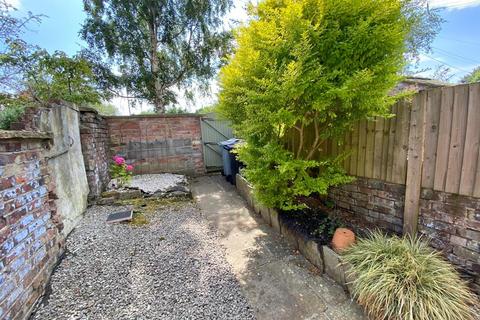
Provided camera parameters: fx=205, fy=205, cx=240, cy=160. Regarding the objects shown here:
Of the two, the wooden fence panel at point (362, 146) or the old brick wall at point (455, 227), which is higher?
the wooden fence panel at point (362, 146)

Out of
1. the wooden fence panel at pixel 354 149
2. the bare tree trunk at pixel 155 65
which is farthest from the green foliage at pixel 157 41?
the wooden fence panel at pixel 354 149

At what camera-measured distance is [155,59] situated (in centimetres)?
841

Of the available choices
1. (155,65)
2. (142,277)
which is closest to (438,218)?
(142,277)

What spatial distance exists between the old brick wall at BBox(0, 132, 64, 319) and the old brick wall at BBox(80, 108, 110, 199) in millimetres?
1759

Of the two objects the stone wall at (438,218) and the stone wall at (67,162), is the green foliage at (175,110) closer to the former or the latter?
the stone wall at (67,162)

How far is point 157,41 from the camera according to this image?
8.30 m

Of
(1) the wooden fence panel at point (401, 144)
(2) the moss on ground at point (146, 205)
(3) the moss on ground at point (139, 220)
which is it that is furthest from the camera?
(2) the moss on ground at point (146, 205)

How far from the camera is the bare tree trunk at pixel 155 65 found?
8.02 metres

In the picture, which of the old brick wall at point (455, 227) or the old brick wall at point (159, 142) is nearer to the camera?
the old brick wall at point (455, 227)

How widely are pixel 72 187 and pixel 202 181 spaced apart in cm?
323

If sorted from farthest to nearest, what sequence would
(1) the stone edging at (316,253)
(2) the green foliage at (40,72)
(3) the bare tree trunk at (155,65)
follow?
(3) the bare tree trunk at (155,65)
(2) the green foliage at (40,72)
(1) the stone edging at (316,253)

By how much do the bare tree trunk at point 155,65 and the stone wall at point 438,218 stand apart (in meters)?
8.55

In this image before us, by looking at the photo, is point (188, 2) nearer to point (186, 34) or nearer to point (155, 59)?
point (186, 34)

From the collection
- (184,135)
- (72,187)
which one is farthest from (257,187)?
(184,135)
